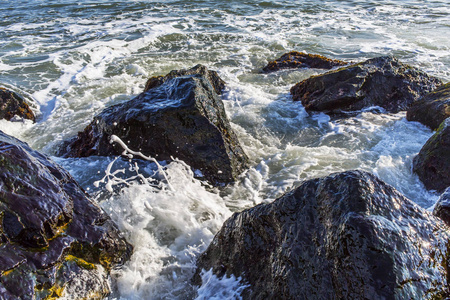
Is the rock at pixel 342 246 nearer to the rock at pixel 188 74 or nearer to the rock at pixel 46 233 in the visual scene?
the rock at pixel 46 233

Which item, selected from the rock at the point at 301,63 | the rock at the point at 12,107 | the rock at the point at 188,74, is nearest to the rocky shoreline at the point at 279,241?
the rock at the point at 188,74

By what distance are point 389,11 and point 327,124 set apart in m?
13.8

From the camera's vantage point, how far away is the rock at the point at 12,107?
22.1 feet

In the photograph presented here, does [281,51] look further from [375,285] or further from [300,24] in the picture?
[375,285]

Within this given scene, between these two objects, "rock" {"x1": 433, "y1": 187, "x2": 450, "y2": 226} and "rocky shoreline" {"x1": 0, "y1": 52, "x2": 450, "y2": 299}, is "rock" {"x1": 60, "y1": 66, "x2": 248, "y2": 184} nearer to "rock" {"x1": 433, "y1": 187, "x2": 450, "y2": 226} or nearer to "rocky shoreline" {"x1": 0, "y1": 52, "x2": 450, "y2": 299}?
"rocky shoreline" {"x1": 0, "y1": 52, "x2": 450, "y2": 299}

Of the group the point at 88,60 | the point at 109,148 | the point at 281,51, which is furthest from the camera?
the point at 281,51

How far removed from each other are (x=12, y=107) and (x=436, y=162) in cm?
742

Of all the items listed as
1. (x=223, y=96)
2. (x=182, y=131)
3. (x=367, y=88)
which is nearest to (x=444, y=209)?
(x=182, y=131)

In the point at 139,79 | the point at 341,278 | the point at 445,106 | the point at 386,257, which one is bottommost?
the point at 139,79

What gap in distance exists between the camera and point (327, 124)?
6.26 metres

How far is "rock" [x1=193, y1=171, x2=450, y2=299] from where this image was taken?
189cm

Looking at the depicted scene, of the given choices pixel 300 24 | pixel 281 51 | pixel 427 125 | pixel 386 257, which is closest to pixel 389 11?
pixel 300 24

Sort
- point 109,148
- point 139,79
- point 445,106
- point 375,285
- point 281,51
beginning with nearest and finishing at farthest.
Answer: point 375,285
point 109,148
point 445,106
point 139,79
point 281,51

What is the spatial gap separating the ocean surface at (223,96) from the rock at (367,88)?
12.3 inches
